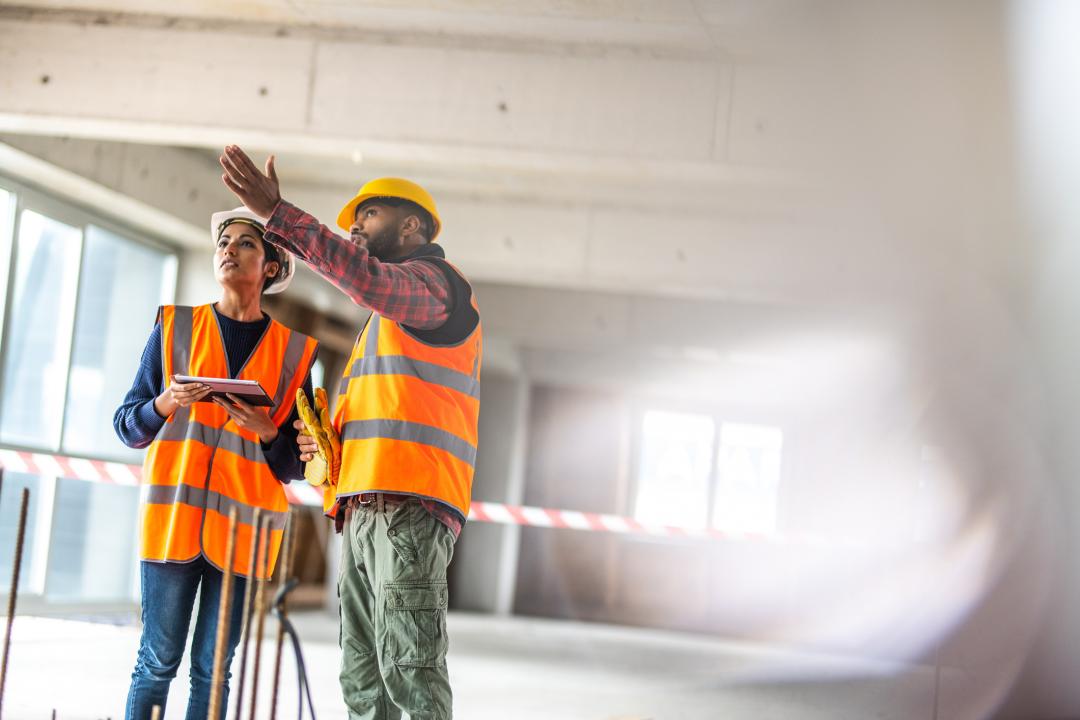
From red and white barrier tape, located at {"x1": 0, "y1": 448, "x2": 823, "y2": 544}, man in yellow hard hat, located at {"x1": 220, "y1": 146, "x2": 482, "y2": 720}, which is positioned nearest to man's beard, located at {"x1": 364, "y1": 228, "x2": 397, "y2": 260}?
man in yellow hard hat, located at {"x1": 220, "y1": 146, "x2": 482, "y2": 720}

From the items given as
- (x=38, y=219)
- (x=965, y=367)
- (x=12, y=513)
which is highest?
(x=38, y=219)

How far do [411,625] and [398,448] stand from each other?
19.7 inches

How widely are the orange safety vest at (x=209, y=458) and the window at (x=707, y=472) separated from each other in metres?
14.6

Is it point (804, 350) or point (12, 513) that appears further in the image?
point (804, 350)

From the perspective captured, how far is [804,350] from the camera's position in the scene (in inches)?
595

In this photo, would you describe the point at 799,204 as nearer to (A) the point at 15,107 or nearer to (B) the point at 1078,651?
(B) the point at 1078,651

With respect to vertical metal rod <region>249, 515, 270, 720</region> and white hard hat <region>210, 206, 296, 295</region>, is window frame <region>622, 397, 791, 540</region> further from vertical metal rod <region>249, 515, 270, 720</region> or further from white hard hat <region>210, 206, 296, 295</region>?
vertical metal rod <region>249, 515, 270, 720</region>

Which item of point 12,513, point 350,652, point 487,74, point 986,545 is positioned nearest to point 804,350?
point 986,545

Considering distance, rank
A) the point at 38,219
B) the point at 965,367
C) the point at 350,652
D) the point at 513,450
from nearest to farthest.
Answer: the point at 350,652
the point at 965,367
the point at 38,219
the point at 513,450

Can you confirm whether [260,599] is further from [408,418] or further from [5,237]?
[5,237]

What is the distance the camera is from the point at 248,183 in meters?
3.00

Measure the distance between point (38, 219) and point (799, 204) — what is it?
Result: 6544 millimetres

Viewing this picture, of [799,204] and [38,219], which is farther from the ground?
[799,204]

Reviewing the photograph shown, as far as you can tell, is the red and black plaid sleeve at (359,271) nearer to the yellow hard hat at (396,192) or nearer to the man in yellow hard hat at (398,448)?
the man in yellow hard hat at (398,448)
